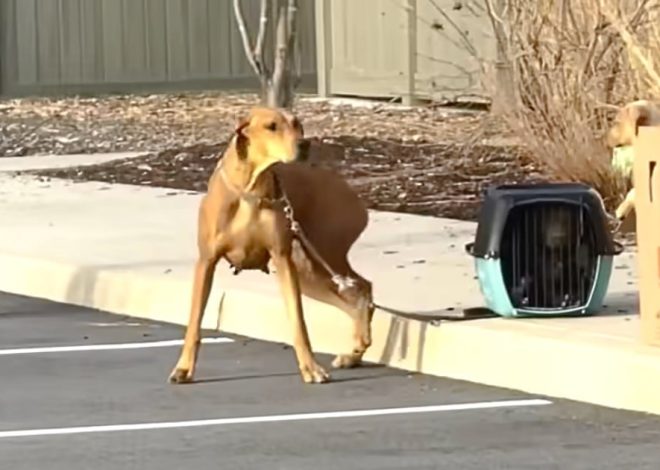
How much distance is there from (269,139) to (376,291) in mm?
2042

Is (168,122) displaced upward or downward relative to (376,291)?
upward

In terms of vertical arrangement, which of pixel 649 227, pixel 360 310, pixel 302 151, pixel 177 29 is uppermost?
pixel 177 29

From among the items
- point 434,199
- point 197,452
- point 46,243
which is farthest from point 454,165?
point 197,452

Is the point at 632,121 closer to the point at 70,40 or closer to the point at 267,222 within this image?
the point at 267,222

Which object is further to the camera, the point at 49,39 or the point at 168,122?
the point at 49,39

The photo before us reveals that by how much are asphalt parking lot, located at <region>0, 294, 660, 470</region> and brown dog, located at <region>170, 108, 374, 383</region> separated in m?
0.30

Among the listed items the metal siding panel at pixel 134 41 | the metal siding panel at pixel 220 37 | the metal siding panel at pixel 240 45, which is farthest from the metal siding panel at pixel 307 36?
the metal siding panel at pixel 134 41

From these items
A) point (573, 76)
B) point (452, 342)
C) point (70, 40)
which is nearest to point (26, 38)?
point (70, 40)

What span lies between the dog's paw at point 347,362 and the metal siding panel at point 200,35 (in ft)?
60.3

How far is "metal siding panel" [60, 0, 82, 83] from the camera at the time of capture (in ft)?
90.8

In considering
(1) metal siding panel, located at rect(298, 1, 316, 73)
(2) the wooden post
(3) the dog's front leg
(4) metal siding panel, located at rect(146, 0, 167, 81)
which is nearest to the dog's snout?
(3) the dog's front leg

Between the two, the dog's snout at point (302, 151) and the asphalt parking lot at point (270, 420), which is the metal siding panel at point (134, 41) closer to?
the asphalt parking lot at point (270, 420)

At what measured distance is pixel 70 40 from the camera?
2777 cm

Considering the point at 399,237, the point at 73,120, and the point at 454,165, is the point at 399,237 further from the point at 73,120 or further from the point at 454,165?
the point at 73,120
